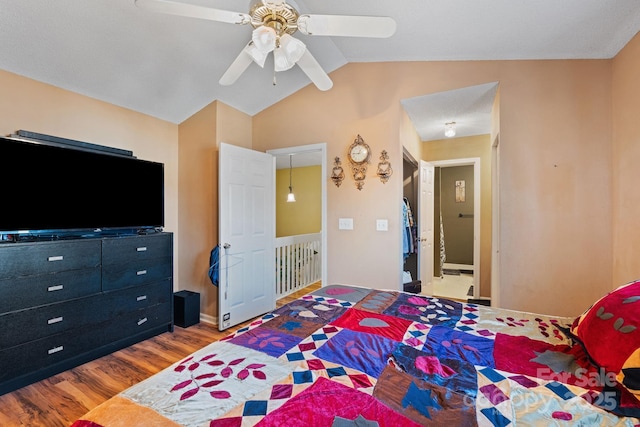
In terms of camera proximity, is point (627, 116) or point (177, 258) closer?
point (627, 116)

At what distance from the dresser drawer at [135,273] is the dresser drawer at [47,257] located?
0.49 ft

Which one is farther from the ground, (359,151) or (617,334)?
(359,151)

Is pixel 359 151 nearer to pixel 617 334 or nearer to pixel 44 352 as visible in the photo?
pixel 617 334

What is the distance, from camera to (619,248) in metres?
2.04

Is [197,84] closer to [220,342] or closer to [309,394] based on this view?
[220,342]

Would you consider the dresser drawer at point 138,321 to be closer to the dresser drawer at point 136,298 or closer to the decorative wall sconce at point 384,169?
the dresser drawer at point 136,298

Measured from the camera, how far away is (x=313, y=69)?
187cm

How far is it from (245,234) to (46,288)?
5.44ft

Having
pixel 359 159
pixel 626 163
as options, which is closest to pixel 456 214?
pixel 359 159

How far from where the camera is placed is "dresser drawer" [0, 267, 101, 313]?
1.94m

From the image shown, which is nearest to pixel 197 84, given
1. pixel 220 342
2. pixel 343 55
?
pixel 343 55

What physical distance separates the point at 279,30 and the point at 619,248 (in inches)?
108

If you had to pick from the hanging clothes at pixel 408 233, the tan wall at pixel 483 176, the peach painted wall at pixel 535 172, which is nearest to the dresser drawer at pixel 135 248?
the peach painted wall at pixel 535 172

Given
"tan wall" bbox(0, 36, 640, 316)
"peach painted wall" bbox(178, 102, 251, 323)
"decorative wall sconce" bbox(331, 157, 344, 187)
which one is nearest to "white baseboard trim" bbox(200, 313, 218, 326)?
"peach painted wall" bbox(178, 102, 251, 323)
